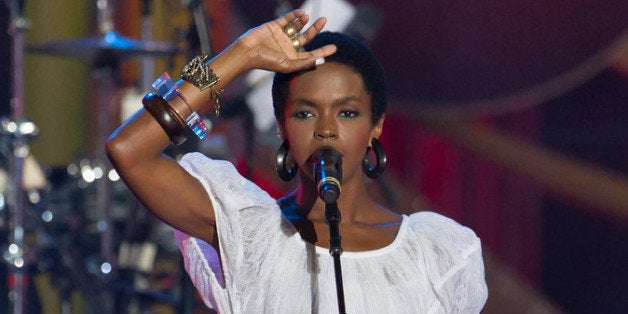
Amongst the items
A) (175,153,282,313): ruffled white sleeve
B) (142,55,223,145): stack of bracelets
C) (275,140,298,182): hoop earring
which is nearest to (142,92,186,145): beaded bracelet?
(142,55,223,145): stack of bracelets

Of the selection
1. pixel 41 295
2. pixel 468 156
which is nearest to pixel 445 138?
pixel 468 156

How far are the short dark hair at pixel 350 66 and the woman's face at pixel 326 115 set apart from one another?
0.02m

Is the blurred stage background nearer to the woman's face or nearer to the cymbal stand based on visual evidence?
the cymbal stand

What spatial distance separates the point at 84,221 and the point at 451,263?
117 inches

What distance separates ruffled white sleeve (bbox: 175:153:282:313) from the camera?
8.04ft

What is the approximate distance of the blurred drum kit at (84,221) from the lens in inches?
181

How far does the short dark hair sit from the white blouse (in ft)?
0.73

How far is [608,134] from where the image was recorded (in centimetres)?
458

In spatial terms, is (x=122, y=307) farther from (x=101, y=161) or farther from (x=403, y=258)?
(x=403, y=258)

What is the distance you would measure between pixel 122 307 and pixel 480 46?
→ 2.08 meters

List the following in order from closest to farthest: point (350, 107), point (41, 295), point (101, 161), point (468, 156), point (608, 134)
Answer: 1. point (350, 107)
2. point (608, 134)
3. point (468, 156)
4. point (101, 161)
5. point (41, 295)

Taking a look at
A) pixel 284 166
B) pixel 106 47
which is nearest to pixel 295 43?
pixel 284 166

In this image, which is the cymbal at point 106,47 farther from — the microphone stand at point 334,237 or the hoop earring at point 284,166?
the microphone stand at point 334,237

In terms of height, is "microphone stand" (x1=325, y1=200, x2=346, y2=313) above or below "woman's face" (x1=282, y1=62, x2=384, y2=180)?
below
